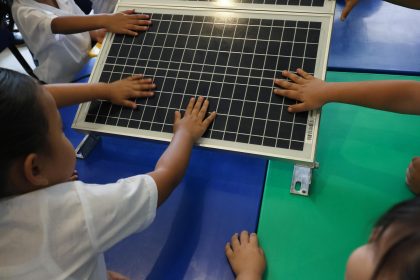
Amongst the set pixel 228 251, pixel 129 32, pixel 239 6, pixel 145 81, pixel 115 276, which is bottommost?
pixel 115 276

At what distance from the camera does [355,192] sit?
944 mm

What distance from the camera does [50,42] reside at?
58.2 inches

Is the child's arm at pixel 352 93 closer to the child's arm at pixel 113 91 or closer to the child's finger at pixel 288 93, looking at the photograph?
the child's finger at pixel 288 93

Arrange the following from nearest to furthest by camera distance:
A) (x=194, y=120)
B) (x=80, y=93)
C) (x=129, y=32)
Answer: (x=194, y=120) → (x=80, y=93) → (x=129, y=32)

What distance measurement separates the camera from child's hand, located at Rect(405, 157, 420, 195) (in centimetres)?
89

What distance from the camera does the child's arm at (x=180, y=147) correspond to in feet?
2.80

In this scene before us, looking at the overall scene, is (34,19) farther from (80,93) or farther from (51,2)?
(80,93)

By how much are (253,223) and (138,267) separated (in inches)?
13.3

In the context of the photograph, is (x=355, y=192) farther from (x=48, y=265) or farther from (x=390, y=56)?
(x=48, y=265)

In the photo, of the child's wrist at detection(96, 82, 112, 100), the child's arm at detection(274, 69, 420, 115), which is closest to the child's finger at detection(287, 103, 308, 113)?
the child's arm at detection(274, 69, 420, 115)

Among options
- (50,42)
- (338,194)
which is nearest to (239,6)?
(338,194)

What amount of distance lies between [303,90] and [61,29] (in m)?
1.02

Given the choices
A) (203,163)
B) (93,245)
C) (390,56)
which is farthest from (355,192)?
(93,245)

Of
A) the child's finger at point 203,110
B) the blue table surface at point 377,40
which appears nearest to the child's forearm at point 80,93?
the child's finger at point 203,110
